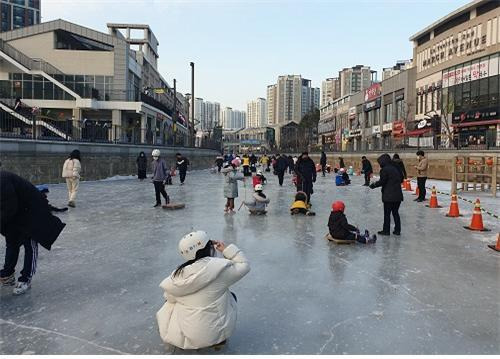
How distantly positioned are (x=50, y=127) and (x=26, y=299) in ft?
50.4

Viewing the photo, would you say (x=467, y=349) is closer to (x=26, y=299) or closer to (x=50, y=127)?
(x=26, y=299)

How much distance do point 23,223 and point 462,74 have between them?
48.0 meters

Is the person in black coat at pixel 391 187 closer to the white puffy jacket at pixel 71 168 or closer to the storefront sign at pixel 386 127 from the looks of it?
the white puffy jacket at pixel 71 168

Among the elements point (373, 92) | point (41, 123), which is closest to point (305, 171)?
point (41, 123)

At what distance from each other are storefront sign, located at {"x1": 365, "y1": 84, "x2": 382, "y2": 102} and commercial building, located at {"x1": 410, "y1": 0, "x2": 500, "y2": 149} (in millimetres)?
12021

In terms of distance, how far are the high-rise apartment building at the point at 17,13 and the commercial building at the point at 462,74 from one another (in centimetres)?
9242

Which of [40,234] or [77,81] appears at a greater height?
[77,81]

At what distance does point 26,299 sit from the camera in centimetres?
445

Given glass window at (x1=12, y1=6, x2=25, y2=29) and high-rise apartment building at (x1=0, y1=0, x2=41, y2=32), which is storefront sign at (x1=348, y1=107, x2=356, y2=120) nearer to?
high-rise apartment building at (x1=0, y1=0, x2=41, y2=32)

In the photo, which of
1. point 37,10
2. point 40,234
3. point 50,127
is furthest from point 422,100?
point 37,10

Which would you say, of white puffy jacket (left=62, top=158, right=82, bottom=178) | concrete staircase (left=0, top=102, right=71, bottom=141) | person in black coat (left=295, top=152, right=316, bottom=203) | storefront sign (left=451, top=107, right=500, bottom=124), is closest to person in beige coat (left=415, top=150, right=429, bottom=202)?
person in black coat (left=295, top=152, right=316, bottom=203)

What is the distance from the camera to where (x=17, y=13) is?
324 feet

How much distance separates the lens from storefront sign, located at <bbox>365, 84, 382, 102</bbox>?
65.3m

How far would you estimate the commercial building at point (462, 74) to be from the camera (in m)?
39.5
